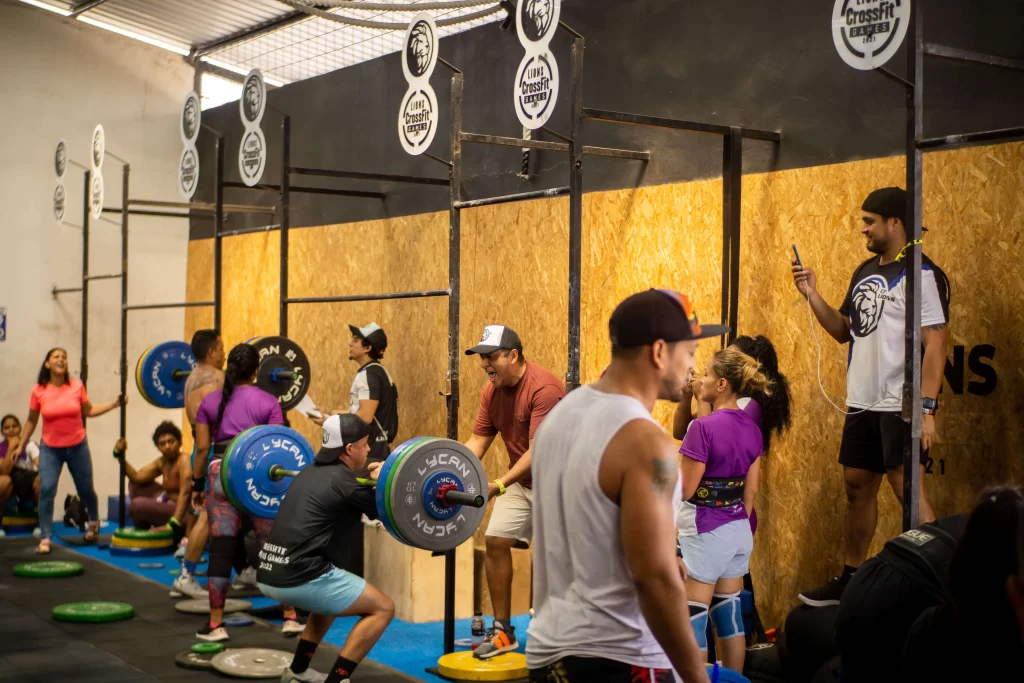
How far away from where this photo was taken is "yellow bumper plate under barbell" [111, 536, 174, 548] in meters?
7.61

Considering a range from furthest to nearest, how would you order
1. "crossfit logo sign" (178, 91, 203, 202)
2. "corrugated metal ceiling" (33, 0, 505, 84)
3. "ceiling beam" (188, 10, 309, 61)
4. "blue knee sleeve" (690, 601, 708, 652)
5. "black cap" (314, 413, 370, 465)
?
"ceiling beam" (188, 10, 309, 61), "corrugated metal ceiling" (33, 0, 505, 84), "crossfit logo sign" (178, 91, 203, 202), "black cap" (314, 413, 370, 465), "blue knee sleeve" (690, 601, 708, 652)

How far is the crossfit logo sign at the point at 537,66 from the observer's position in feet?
14.1

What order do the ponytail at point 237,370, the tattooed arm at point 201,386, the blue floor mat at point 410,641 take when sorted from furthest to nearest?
the tattooed arm at point 201,386
the ponytail at point 237,370
the blue floor mat at point 410,641

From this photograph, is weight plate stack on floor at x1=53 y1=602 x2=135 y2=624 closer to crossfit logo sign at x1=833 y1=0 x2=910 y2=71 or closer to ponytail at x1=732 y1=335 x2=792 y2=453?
ponytail at x1=732 y1=335 x2=792 y2=453

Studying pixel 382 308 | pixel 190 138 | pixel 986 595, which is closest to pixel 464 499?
pixel 986 595

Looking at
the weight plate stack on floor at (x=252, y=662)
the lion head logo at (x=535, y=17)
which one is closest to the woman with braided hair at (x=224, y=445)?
the weight plate stack on floor at (x=252, y=662)

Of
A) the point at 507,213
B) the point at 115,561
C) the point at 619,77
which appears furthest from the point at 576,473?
the point at 115,561

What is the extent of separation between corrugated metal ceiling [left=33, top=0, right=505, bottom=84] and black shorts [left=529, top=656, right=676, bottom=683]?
6.01 metres

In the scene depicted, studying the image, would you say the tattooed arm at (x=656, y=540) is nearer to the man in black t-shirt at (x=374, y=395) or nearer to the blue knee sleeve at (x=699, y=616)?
the blue knee sleeve at (x=699, y=616)

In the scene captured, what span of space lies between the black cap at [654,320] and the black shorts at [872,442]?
2.17 meters

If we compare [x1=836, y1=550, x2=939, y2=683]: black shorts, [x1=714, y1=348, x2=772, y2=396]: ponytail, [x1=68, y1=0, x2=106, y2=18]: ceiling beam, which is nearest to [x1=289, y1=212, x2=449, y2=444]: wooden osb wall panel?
[x1=68, y1=0, x2=106, y2=18]: ceiling beam

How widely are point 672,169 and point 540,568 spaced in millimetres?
3562

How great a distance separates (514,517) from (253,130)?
11.1 feet

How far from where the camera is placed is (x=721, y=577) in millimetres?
3859
